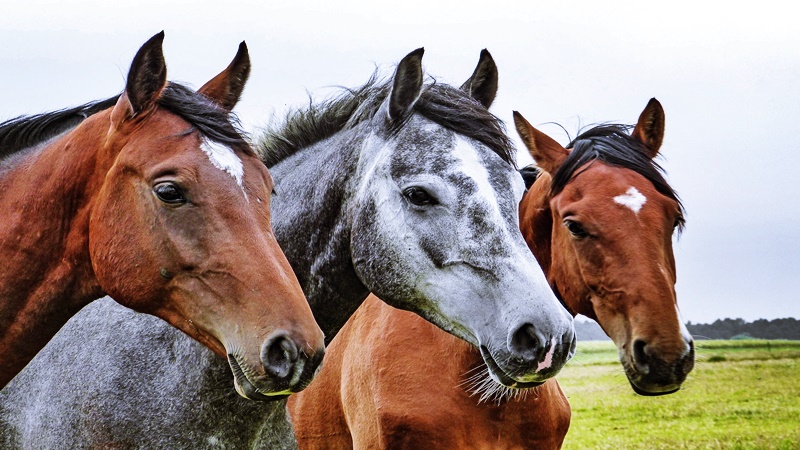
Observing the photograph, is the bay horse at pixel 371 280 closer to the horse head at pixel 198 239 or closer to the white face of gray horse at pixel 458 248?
the white face of gray horse at pixel 458 248

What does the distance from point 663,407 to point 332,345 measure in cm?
1316

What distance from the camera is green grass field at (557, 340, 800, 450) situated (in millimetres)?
12133

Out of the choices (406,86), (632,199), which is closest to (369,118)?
(406,86)

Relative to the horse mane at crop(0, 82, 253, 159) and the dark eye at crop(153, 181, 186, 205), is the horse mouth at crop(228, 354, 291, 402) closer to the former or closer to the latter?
the dark eye at crop(153, 181, 186, 205)

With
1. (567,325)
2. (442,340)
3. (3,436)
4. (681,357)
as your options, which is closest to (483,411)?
(442,340)

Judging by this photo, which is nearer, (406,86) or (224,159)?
(224,159)

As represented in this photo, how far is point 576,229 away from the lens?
5.75 metres

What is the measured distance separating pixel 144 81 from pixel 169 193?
634mm

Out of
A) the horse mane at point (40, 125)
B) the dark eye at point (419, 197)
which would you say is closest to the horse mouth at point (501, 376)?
the dark eye at point (419, 197)

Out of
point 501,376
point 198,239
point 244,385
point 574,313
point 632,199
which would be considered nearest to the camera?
point 244,385

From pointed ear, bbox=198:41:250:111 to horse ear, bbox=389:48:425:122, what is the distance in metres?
0.83

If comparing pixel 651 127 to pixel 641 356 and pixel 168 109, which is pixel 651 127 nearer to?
pixel 641 356

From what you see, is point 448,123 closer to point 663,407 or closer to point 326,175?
point 326,175

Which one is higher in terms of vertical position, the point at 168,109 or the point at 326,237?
the point at 168,109
